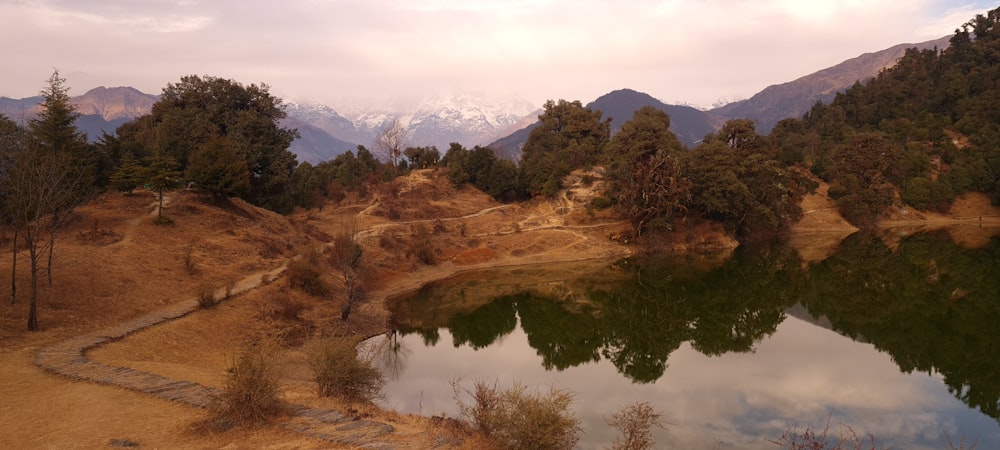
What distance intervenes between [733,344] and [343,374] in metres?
20.8

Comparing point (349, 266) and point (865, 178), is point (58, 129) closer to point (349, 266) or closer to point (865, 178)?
point (349, 266)

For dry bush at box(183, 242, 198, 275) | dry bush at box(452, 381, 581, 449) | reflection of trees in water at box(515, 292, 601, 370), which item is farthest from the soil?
reflection of trees in water at box(515, 292, 601, 370)

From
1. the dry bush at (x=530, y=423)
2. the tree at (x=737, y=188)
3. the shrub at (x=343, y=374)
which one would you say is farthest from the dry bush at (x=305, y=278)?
the tree at (x=737, y=188)

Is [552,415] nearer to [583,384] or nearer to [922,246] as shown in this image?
[583,384]

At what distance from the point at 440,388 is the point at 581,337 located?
11.0 metres

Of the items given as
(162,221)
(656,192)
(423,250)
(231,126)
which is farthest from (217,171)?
(656,192)

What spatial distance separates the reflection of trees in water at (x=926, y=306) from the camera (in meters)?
23.8

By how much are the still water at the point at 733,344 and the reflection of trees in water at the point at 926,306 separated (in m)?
0.12

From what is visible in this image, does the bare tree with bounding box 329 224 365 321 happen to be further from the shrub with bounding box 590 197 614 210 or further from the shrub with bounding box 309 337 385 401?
the shrub with bounding box 590 197 614 210

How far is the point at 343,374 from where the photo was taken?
16.2 metres

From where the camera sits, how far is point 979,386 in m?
21.5

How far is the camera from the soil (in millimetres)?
13692

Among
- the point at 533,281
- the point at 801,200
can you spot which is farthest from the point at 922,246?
the point at 533,281

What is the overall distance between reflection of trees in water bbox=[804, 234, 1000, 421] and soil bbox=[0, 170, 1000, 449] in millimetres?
6967
